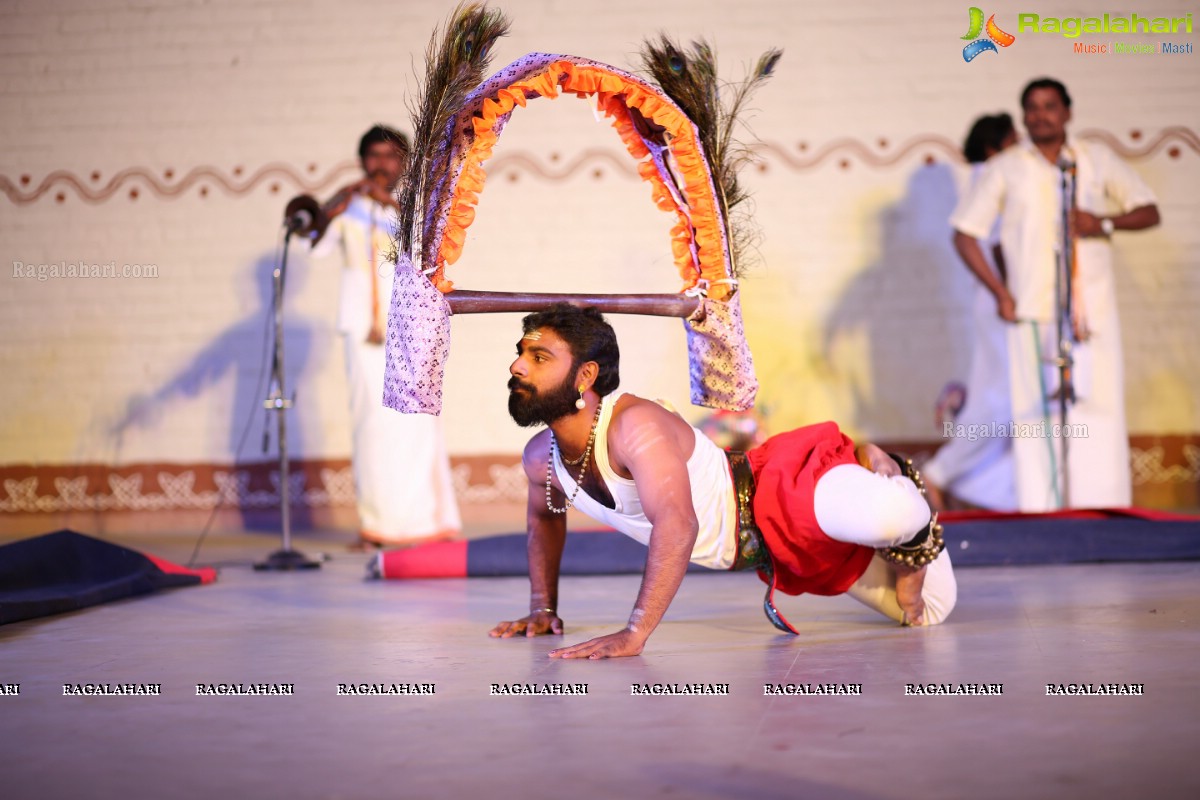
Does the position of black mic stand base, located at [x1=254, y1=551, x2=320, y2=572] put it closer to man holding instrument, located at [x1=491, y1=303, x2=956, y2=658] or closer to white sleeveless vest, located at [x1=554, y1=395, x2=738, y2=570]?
man holding instrument, located at [x1=491, y1=303, x2=956, y2=658]

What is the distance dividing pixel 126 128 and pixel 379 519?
336 cm

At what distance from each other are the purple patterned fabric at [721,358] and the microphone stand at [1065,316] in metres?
3.00

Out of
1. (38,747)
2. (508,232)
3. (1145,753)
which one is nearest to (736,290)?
(1145,753)

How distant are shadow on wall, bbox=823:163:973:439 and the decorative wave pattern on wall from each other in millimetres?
293

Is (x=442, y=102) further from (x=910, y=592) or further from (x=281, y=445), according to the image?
(x=281, y=445)

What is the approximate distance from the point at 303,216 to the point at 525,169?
247 centimetres

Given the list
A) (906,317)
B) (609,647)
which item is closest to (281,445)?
(609,647)

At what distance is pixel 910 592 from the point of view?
371 centimetres

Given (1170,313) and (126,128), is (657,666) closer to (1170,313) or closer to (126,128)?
(1170,313)

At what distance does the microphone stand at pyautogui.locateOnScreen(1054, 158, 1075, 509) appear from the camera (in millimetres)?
6227

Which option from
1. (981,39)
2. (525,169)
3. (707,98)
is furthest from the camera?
(525,169)

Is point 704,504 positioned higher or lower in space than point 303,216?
lower

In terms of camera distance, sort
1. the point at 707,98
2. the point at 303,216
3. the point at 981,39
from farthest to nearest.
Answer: the point at 981,39
the point at 303,216
the point at 707,98

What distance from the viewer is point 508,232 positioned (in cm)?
812
